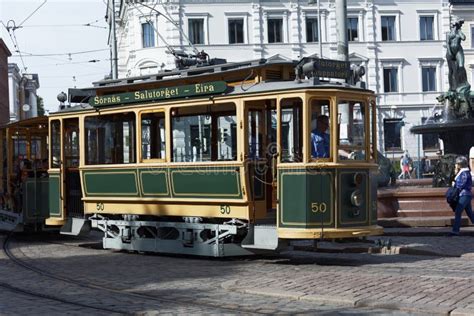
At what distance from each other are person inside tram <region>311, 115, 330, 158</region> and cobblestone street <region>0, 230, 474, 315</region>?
1717mm

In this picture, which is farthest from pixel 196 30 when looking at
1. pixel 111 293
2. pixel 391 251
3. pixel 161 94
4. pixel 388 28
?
pixel 111 293

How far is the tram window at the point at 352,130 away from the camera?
12.9m

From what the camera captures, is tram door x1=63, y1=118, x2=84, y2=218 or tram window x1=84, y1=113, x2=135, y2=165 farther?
tram door x1=63, y1=118, x2=84, y2=218

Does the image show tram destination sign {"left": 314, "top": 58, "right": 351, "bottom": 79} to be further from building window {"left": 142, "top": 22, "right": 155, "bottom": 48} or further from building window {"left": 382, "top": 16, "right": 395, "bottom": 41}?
building window {"left": 382, "top": 16, "right": 395, "bottom": 41}

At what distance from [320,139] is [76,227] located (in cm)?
618

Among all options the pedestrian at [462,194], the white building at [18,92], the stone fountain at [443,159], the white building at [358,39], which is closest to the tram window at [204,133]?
the pedestrian at [462,194]

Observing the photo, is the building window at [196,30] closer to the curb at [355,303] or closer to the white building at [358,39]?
the white building at [358,39]

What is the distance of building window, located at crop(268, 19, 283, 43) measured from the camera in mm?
54000

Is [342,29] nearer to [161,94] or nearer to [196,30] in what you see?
[161,94]

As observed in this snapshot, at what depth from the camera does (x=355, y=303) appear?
9.19 metres

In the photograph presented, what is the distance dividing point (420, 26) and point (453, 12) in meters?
4.22

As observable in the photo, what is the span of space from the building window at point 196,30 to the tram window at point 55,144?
119 ft

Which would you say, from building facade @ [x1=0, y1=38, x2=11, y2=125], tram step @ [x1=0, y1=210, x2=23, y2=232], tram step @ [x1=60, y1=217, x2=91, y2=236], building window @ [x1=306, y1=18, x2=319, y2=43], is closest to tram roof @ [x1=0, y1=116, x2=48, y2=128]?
tram step @ [x1=0, y1=210, x2=23, y2=232]

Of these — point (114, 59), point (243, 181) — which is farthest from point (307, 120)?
point (114, 59)
